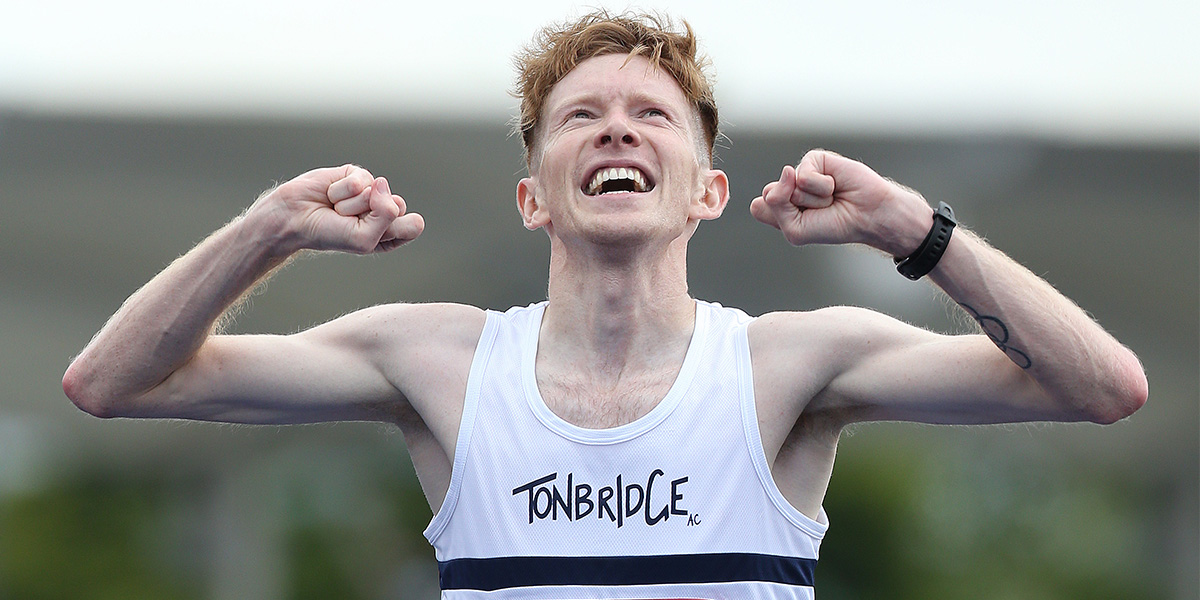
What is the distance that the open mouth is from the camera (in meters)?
3.97

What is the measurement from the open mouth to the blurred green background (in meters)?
9.35

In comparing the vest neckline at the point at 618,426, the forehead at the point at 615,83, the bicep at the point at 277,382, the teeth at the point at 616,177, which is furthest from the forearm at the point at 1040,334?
the bicep at the point at 277,382

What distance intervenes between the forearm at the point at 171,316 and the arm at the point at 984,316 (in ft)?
5.15

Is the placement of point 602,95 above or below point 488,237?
below

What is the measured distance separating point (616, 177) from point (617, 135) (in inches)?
5.5

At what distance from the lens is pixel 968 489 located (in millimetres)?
13836

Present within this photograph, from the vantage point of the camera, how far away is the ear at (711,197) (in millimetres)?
4246

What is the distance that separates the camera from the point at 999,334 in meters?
3.37

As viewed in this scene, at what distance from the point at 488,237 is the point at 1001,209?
719 centimetres

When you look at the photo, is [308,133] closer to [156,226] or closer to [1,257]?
[156,226]

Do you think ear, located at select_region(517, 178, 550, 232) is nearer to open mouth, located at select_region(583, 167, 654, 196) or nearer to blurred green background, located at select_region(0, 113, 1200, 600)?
open mouth, located at select_region(583, 167, 654, 196)

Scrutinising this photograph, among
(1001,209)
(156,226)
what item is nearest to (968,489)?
(1001,209)

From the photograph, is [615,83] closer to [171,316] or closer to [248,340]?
[248,340]

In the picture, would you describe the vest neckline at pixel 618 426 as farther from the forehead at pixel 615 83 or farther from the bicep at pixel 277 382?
the forehead at pixel 615 83
